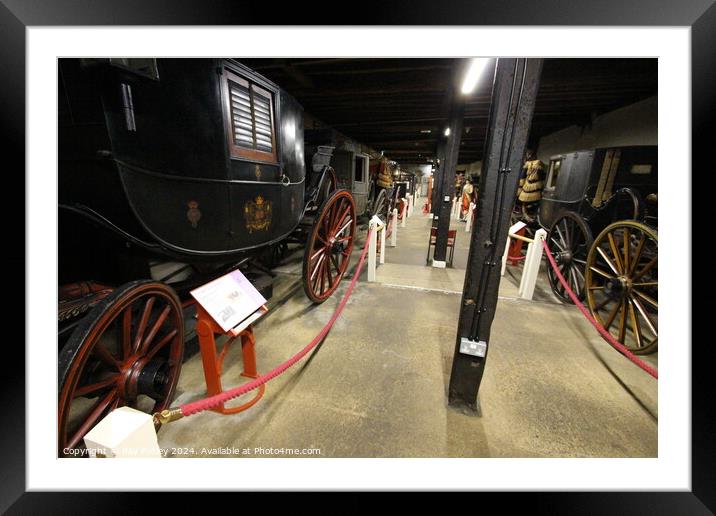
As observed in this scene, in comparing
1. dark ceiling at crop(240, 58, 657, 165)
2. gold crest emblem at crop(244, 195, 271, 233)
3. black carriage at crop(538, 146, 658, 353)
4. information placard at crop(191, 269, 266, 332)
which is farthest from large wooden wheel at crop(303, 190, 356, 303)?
black carriage at crop(538, 146, 658, 353)

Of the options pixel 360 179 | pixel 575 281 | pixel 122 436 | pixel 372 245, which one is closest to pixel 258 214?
pixel 122 436

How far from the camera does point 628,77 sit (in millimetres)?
4145

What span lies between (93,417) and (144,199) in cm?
115

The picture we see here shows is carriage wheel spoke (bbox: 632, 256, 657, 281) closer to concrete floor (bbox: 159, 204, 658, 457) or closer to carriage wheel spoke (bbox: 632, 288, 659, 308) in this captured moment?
carriage wheel spoke (bbox: 632, 288, 659, 308)

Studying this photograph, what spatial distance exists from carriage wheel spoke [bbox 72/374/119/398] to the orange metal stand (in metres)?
0.41

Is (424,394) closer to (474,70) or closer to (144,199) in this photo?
(144,199)

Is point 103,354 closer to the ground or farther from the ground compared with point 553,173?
closer to the ground

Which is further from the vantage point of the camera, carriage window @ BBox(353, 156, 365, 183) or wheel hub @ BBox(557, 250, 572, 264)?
carriage window @ BBox(353, 156, 365, 183)

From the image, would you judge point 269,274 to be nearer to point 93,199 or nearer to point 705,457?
point 93,199

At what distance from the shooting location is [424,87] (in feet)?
15.4

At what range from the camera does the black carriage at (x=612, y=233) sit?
2.40 m

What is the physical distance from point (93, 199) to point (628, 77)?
7.22m

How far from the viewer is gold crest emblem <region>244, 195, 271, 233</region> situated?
2131 millimetres

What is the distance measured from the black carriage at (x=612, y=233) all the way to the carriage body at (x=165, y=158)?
3.49 meters
